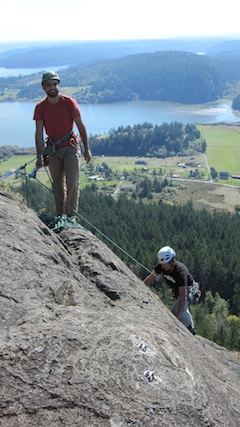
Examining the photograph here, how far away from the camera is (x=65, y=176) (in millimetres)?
9281

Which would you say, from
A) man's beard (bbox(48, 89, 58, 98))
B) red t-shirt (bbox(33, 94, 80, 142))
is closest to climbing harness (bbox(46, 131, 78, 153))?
red t-shirt (bbox(33, 94, 80, 142))

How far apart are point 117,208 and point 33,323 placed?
80.7m

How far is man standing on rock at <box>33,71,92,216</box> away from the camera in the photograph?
27.8 ft

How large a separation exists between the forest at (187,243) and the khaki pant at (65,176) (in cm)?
1793

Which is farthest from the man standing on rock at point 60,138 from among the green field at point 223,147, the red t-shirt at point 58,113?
the green field at point 223,147

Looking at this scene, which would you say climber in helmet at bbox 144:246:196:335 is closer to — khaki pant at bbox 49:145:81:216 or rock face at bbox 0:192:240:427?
rock face at bbox 0:192:240:427

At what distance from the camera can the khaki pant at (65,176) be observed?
29.7ft

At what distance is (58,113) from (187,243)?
5707 centimetres

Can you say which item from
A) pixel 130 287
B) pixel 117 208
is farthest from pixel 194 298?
pixel 117 208

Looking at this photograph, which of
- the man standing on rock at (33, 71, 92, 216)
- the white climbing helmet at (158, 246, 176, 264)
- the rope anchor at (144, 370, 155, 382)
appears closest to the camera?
the rope anchor at (144, 370, 155, 382)

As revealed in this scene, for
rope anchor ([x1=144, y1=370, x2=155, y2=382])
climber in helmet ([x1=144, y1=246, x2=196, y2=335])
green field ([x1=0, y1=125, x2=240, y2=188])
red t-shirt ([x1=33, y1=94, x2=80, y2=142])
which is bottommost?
green field ([x1=0, y1=125, x2=240, y2=188])

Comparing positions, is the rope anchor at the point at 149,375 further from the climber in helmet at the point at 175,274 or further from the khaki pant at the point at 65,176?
the khaki pant at the point at 65,176

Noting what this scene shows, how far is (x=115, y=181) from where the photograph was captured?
427 feet

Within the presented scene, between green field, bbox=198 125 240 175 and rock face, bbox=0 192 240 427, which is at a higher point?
rock face, bbox=0 192 240 427
